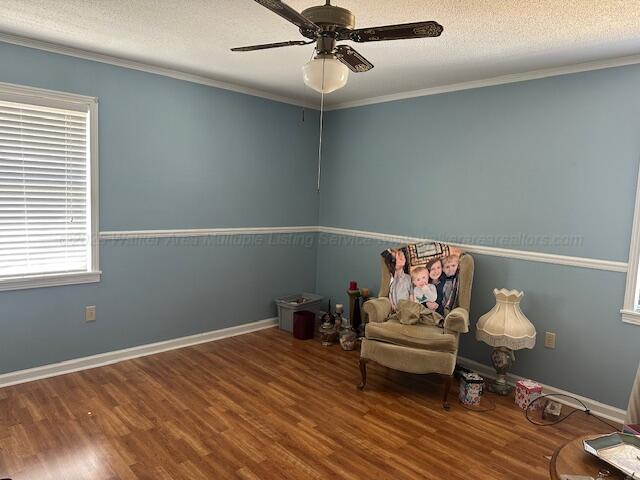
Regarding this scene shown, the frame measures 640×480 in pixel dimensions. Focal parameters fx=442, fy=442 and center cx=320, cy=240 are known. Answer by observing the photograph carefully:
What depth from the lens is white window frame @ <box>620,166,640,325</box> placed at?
2875 millimetres

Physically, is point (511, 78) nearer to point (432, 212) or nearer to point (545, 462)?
point (432, 212)

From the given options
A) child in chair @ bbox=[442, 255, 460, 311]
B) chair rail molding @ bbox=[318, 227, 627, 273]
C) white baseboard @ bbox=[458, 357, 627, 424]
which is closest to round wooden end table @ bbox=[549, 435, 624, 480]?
white baseboard @ bbox=[458, 357, 627, 424]

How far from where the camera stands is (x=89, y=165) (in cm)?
337

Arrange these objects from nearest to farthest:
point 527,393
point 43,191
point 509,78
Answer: point 527,393, point 43,191, point 509,78

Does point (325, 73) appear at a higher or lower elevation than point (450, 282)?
higher

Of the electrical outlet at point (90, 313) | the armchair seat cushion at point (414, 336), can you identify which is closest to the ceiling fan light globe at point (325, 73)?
the armchair seat cushion at point (414, 336)

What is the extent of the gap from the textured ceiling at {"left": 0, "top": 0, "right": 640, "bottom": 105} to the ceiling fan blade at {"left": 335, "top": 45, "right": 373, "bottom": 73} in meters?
0.34

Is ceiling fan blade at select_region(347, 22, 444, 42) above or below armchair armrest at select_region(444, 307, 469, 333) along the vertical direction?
above

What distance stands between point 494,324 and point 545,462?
968 mm

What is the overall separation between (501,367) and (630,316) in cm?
91

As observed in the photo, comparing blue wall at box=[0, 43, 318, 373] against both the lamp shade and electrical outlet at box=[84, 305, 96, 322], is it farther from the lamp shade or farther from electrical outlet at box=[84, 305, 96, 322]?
the lamp shade

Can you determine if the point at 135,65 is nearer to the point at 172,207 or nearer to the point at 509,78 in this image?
the point at 172,207

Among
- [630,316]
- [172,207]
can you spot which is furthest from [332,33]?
[630,316]

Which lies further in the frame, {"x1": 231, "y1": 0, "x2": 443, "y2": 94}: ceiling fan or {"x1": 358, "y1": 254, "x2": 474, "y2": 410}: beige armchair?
{"x1": 358, "y1": 254, "x2": 474, "y2": 410}: beige armchair
